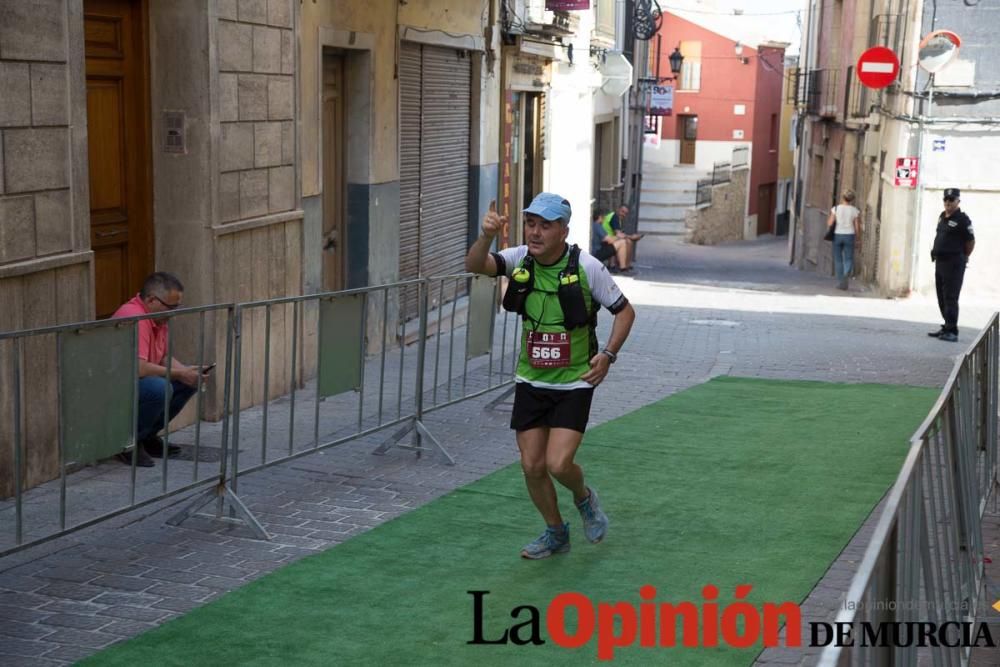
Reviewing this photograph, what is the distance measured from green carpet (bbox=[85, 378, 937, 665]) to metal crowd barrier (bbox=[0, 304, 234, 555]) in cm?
75

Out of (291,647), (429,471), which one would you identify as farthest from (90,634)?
(429,471)

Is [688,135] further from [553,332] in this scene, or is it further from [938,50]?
[553,332]

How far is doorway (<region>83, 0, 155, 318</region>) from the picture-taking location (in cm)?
927

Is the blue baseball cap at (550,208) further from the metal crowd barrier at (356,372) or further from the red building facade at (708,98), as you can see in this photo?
the red building facade at (708,98)

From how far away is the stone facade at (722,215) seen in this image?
4866 centimetres

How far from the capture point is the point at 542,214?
21.4 ft

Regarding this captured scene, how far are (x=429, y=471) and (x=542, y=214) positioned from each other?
2.87 m

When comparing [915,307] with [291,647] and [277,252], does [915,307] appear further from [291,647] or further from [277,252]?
[291,647]

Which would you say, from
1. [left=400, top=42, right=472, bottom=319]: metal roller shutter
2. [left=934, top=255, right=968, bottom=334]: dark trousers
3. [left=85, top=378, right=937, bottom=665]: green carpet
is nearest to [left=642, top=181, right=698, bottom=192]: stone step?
[left=400, top=42, right=472, bottom=319]: metal roller shutter

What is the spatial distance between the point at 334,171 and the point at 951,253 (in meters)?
7.59

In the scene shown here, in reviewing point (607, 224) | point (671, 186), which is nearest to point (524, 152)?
point (607, 224)

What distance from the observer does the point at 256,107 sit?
1060cm

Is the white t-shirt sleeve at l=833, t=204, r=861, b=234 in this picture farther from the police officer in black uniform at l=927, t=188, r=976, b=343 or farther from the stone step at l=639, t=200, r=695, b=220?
the stone step at l=639, t=200, r=695, b=220

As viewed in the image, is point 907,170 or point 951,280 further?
point 907,170
